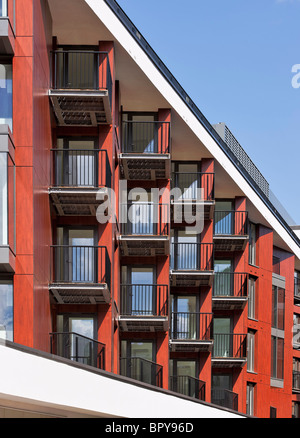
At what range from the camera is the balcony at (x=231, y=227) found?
142 feet

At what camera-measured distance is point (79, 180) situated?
30828 millimetres

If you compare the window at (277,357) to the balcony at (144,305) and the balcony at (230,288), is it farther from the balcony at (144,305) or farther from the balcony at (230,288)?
the balcony at (144,305)

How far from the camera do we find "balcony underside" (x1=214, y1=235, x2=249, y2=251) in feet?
139

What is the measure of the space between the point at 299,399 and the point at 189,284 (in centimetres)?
1795

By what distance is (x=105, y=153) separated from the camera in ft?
100

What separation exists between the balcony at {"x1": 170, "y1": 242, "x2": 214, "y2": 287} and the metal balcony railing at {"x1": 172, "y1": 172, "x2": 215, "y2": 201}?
6.95 ft

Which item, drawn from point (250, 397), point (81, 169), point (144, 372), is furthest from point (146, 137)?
point (250, 397)

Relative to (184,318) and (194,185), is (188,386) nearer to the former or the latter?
(184,318)

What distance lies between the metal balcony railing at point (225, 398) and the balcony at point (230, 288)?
380cm

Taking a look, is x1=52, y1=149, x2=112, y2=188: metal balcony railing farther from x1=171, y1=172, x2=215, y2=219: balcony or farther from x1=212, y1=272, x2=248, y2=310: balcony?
x1=212, y1=272, x2=248, y2=310: balcony

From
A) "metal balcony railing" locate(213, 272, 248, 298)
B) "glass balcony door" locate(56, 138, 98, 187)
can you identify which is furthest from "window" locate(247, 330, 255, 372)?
"glass balcony door" locate(56, 138, 98, 187)

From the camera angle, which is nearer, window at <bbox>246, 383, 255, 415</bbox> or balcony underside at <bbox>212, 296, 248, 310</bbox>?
balcony underside at <bbox>212, 296, 248, 310</bbox>

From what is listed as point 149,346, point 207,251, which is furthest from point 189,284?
point 149,346

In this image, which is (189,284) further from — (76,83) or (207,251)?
(76,83)
